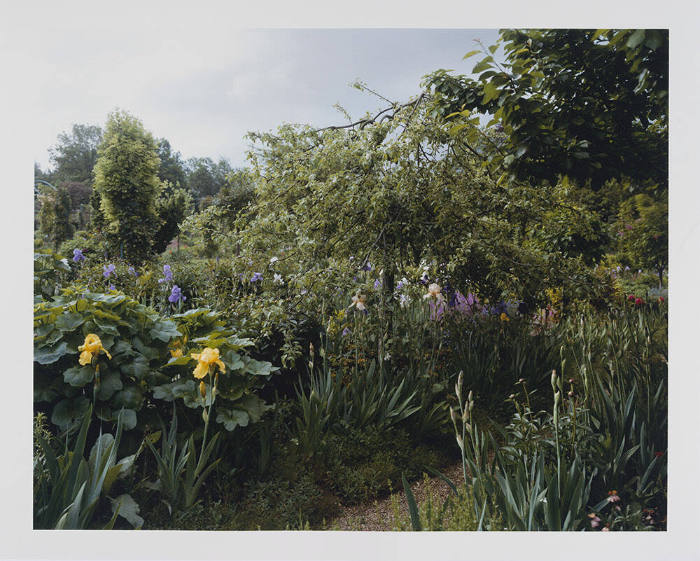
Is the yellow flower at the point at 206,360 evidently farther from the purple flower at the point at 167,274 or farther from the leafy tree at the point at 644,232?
the leafy tree at the point at 644,232

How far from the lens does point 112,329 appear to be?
1.67 metres

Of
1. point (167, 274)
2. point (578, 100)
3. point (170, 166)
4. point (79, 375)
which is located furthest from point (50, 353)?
point (578, 100)

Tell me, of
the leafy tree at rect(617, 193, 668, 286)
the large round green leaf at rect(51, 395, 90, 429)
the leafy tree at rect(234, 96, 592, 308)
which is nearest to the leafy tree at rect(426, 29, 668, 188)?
the leafy tree at rect(617, 193, 668, 286)

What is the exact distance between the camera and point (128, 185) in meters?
2.99

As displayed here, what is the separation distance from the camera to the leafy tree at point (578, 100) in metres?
1.88

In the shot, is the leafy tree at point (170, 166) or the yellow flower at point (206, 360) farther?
the leafy tree at point (170, 166)

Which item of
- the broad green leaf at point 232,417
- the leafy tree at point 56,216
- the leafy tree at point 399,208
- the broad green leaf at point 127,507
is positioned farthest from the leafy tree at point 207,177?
the broad green leaf at point 127,507

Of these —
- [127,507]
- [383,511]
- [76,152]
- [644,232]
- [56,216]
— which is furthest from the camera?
[56,216]

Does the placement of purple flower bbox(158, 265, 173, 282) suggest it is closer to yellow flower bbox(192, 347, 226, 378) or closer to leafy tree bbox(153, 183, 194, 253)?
leafy tree bbox(153, 183, 194, 253)

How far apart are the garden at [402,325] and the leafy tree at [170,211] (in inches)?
5.2

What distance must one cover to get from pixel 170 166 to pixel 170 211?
0.74 meters

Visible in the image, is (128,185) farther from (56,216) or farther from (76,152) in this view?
(76,152)
